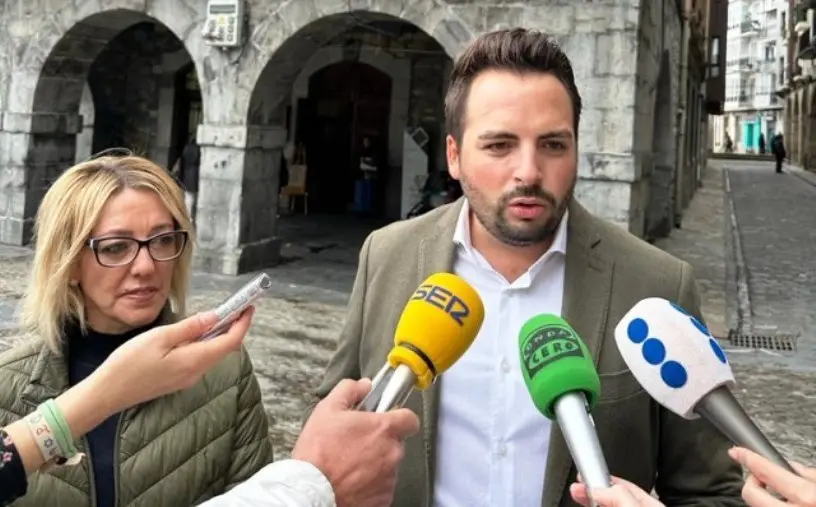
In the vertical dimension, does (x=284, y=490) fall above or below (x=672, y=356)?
below

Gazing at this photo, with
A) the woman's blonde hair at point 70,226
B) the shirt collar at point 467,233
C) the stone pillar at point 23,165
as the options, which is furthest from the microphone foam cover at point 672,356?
the stone pillar at point 23,165

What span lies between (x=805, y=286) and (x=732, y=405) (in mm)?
10087

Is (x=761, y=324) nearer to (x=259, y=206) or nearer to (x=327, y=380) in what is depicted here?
(x=259, y=206)

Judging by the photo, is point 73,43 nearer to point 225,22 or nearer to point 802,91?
point 225,22

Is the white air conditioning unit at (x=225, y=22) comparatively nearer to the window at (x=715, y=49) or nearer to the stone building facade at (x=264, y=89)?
the stone building facade at (x=264, y=89)

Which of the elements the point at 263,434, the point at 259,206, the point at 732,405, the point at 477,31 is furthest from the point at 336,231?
the point at 732,405

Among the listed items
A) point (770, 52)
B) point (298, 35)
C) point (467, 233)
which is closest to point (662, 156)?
point (298, 35)

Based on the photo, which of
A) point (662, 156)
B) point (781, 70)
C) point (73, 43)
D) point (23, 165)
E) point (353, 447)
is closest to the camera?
point (353, 447)

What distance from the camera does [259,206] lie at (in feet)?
32.5

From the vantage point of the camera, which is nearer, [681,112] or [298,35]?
[298,35]

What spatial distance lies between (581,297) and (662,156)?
12132mm

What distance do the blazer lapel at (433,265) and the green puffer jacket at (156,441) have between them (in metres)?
0.46

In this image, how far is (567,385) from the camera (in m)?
1.19

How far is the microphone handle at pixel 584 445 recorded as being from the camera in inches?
41.1
